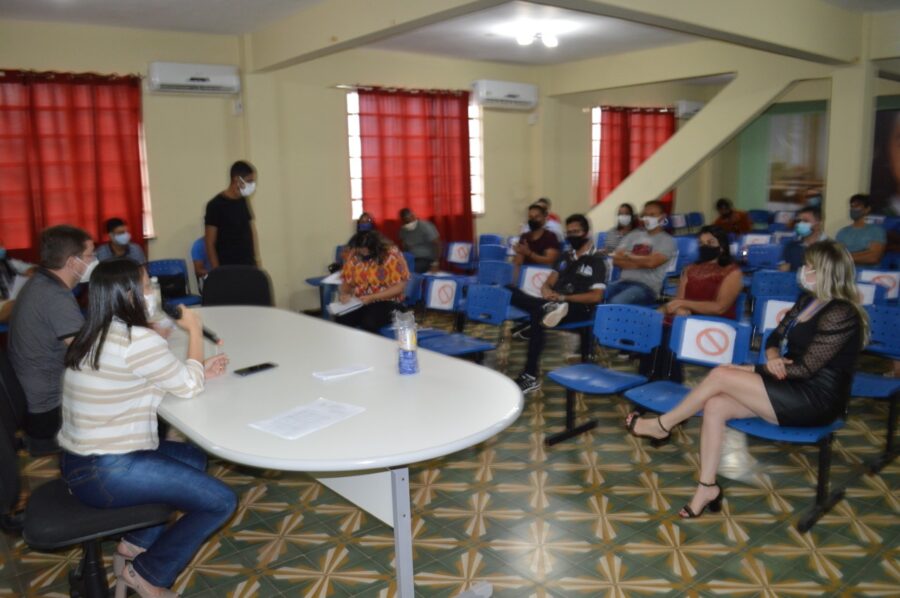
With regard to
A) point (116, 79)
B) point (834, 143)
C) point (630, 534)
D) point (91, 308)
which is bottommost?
point (630, 534)

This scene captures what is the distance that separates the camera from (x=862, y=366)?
5.78 metres

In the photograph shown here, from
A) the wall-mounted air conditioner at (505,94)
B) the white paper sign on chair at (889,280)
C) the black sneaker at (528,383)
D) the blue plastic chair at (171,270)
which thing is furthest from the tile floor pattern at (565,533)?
the wall-mounted air conditioner at (505,94)

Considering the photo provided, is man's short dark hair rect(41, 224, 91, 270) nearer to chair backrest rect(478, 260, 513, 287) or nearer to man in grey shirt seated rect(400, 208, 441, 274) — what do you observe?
chair backrest rect(478, 260, 513, 287)

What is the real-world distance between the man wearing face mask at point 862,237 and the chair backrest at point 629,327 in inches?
127

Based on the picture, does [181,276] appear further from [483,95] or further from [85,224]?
[483,95]

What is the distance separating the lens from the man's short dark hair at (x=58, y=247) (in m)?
3.13

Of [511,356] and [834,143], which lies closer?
[511,356]

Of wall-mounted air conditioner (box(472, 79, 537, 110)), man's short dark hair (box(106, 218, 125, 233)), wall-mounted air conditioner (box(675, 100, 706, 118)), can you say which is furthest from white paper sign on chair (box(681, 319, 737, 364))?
wall-mounted air conditioner (box(675, 100, 706, 118))

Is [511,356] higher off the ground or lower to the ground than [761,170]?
lower

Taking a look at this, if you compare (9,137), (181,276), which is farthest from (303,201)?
(9,137)

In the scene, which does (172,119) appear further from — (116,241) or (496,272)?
(496,272)

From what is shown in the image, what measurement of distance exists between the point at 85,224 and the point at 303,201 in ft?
7.46

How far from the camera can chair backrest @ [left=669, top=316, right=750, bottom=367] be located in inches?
147

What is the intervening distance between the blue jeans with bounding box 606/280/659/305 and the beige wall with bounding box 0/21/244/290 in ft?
14.3
